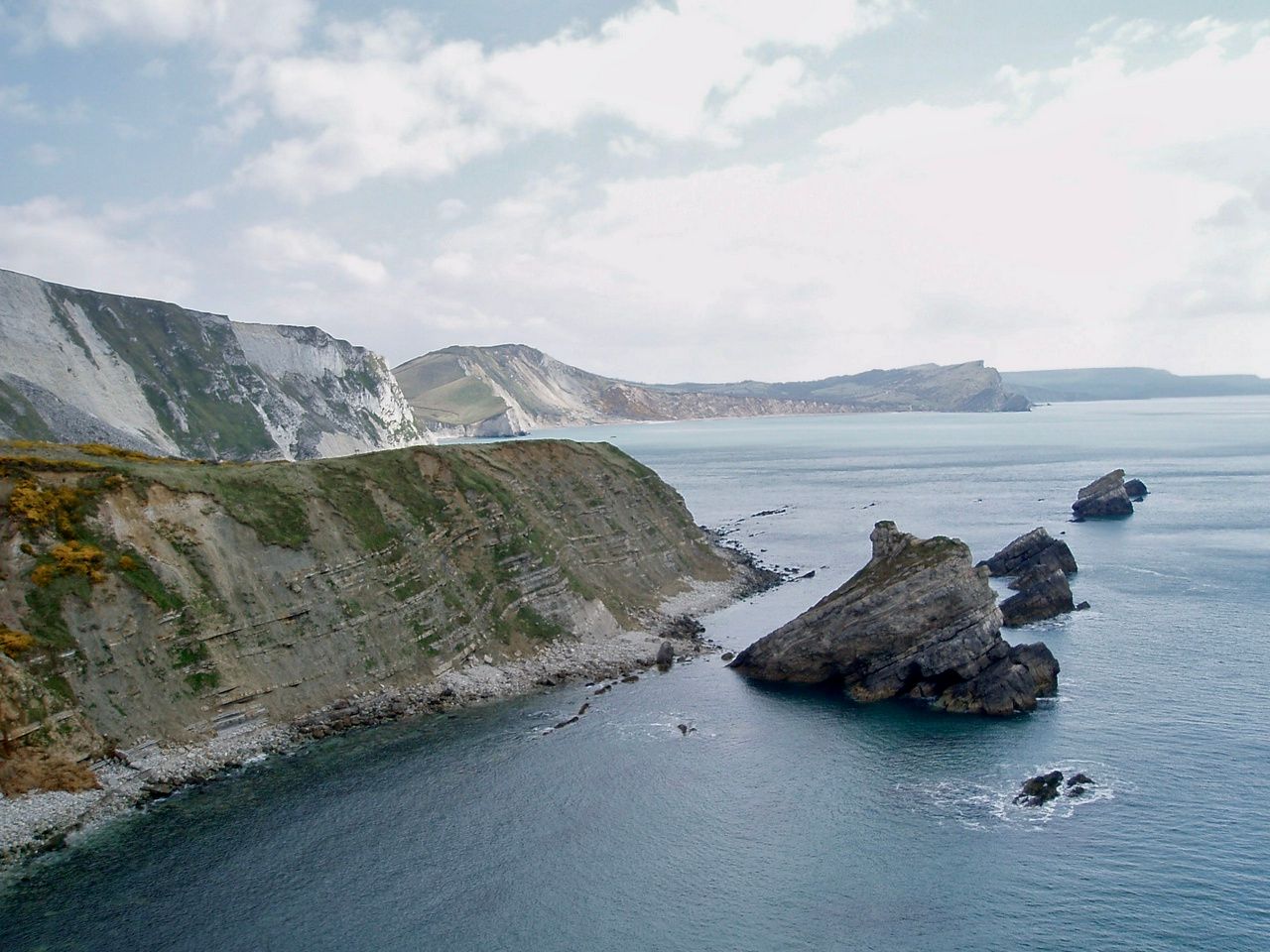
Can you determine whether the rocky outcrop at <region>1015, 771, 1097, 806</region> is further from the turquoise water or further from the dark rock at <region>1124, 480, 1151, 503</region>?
the dark rock at <region>1124, 480, 1151, 503</region>

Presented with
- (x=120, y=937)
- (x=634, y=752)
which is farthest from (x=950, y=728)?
(x=120, y=937)

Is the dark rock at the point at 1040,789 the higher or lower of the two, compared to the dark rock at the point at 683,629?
lower

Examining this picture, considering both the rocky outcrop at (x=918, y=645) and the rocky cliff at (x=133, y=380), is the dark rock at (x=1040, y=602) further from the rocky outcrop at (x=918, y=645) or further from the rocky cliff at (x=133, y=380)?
the rocky cliff at (x=133, y=380)

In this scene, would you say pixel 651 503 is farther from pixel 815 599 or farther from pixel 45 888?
pixel 45 888

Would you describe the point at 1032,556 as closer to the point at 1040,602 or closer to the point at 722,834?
the point at 1040,602

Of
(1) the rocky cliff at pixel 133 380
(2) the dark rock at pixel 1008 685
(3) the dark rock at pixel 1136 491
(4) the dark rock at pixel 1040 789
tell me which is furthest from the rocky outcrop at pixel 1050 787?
(1) the rocky cliff at pixel 133 380

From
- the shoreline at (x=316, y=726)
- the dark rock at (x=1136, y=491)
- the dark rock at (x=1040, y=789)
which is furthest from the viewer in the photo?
the dark rock at (x=1136, y=491)

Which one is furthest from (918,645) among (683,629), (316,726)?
(316,726)
